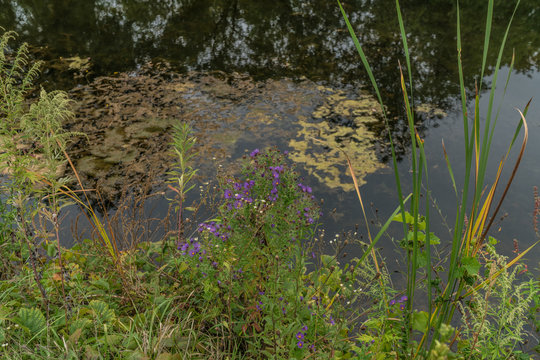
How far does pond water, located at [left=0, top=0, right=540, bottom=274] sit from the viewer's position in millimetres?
→ 3908

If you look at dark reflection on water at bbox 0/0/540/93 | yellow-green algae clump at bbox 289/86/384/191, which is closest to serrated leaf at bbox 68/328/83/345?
yellow-green algae clump at bbox 289/86/384/191

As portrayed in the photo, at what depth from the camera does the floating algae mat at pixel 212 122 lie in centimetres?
391

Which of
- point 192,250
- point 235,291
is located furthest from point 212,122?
point 235,291

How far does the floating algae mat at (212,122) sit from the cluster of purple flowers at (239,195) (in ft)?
4.97

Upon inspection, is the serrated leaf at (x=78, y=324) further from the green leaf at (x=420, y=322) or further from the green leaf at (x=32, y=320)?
the green leaf at (x=420, y=322)

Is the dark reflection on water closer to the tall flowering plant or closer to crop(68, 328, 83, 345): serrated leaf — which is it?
the tall flowering plant

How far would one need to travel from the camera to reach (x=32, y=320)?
1746mm

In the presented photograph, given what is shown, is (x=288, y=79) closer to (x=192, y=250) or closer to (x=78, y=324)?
(x=192, y=250)

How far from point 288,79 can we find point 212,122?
1.41 metres

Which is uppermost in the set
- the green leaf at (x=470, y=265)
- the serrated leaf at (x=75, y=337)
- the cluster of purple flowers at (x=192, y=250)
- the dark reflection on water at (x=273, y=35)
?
the dark reflection on water at (x=273, y=35)

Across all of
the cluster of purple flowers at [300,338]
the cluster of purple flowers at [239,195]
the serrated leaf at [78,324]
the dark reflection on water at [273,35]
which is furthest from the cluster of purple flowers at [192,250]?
the dark reflection on water at [273,35]

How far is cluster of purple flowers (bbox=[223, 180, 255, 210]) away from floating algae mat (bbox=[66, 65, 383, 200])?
4.97ft

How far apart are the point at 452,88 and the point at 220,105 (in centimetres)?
304

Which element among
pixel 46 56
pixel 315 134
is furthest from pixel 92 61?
pixel 315 134
